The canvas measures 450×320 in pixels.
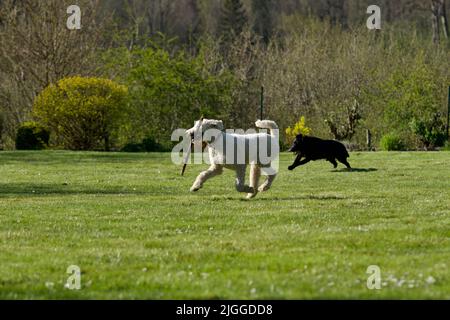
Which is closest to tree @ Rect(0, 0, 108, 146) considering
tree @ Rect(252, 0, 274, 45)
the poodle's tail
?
the poodle's tail

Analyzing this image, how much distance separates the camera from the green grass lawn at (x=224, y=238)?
693cm

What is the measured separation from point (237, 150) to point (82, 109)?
16.3 m

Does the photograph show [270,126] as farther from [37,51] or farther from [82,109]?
[37,51]

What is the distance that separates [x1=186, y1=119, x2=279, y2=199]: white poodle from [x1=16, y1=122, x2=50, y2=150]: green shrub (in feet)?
54.6

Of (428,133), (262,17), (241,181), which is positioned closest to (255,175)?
(241,181)

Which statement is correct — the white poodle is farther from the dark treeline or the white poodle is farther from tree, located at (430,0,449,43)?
tree, located at (430,0,449,43)

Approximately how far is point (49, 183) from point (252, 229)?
27.8 ft

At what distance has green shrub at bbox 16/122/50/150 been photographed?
97.5 feet

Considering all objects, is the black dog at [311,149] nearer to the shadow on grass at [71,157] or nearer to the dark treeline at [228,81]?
the shadow on grass at [71,157]

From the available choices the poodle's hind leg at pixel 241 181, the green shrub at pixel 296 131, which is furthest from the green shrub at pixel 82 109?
→ the poodle's hind leg at pixel 241 181

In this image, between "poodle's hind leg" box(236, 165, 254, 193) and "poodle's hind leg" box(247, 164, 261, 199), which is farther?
"poodle's hind leg" box(247, 164, 261, 199)

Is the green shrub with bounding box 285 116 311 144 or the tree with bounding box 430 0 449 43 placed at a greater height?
the tree with bounding box 430 0 449 43
